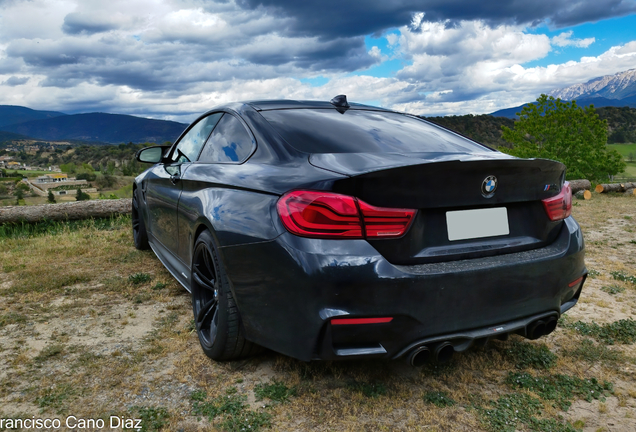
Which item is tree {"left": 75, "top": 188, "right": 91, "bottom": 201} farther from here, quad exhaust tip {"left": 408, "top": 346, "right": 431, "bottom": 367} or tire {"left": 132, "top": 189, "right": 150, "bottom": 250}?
quad exhaust tip {"left": 408, "top": 346, "right": 431, "bottom": 367}

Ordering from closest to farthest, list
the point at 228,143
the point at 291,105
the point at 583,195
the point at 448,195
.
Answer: the point at 448,195, the point at 228,143, the point at 291,105, the point at 583,195

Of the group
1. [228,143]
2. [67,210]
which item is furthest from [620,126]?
[228,143]

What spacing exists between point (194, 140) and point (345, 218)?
2205 millimetres

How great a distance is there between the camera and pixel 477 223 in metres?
2.08

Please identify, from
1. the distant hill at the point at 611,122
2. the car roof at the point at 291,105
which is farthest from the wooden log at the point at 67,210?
the distant hill at the point at 611,122

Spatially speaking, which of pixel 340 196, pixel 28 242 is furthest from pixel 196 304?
pixel 28 242

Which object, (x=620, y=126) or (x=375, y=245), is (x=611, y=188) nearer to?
(x=375, y=245)

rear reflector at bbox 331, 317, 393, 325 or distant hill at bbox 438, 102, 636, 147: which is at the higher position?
distant hill at bbox 438, 102, 636, 147

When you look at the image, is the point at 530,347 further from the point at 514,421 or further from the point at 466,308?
the point at 466,308

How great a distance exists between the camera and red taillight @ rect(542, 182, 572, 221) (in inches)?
91.6

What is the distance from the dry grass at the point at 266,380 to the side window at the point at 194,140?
118 cm

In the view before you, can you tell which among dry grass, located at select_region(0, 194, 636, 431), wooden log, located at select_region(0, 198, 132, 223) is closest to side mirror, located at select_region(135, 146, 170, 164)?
dry grass, located at select_region(0, 194, 636, 431)

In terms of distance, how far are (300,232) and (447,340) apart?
783 millimetres

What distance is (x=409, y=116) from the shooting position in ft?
11.2
